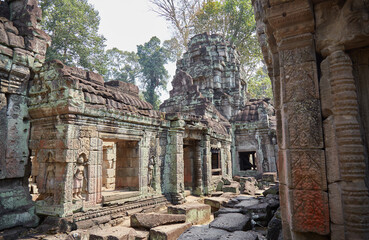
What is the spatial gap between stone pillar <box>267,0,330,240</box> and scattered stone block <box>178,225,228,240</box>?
1158 mm

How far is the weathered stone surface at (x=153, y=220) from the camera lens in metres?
4.71

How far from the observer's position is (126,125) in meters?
6.45

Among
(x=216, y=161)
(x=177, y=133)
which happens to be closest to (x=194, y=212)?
(x=177, y=133)

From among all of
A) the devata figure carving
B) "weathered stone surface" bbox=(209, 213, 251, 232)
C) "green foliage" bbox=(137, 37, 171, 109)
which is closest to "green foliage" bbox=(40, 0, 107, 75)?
"green foliage" bbox=(137, 37, 171, 109)

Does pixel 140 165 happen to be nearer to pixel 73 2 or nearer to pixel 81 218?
pixel 81 218

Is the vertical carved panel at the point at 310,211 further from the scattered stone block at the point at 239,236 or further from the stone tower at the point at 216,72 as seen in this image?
the stone tower at the point at 216,72

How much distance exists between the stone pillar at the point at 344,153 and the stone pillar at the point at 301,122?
0.23 ft

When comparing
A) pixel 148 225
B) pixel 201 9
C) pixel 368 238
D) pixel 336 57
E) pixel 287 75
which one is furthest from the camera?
pixel 201 9

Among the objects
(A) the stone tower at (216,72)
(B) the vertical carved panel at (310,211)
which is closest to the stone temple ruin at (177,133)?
(B) the vertical carved panel at (310,211)

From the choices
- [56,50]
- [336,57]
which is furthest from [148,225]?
[56,50]

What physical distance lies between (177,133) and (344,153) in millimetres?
6201

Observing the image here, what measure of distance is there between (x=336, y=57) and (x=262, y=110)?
12687 mm

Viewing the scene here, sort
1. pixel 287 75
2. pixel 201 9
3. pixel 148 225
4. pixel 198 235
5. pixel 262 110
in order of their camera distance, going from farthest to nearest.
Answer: pixel 201 9, pixel 262 110, pixel 148 225, pixel 198 235, pixel 287 75

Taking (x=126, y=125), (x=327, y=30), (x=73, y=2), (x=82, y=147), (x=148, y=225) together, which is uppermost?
(x=73, y=2)
